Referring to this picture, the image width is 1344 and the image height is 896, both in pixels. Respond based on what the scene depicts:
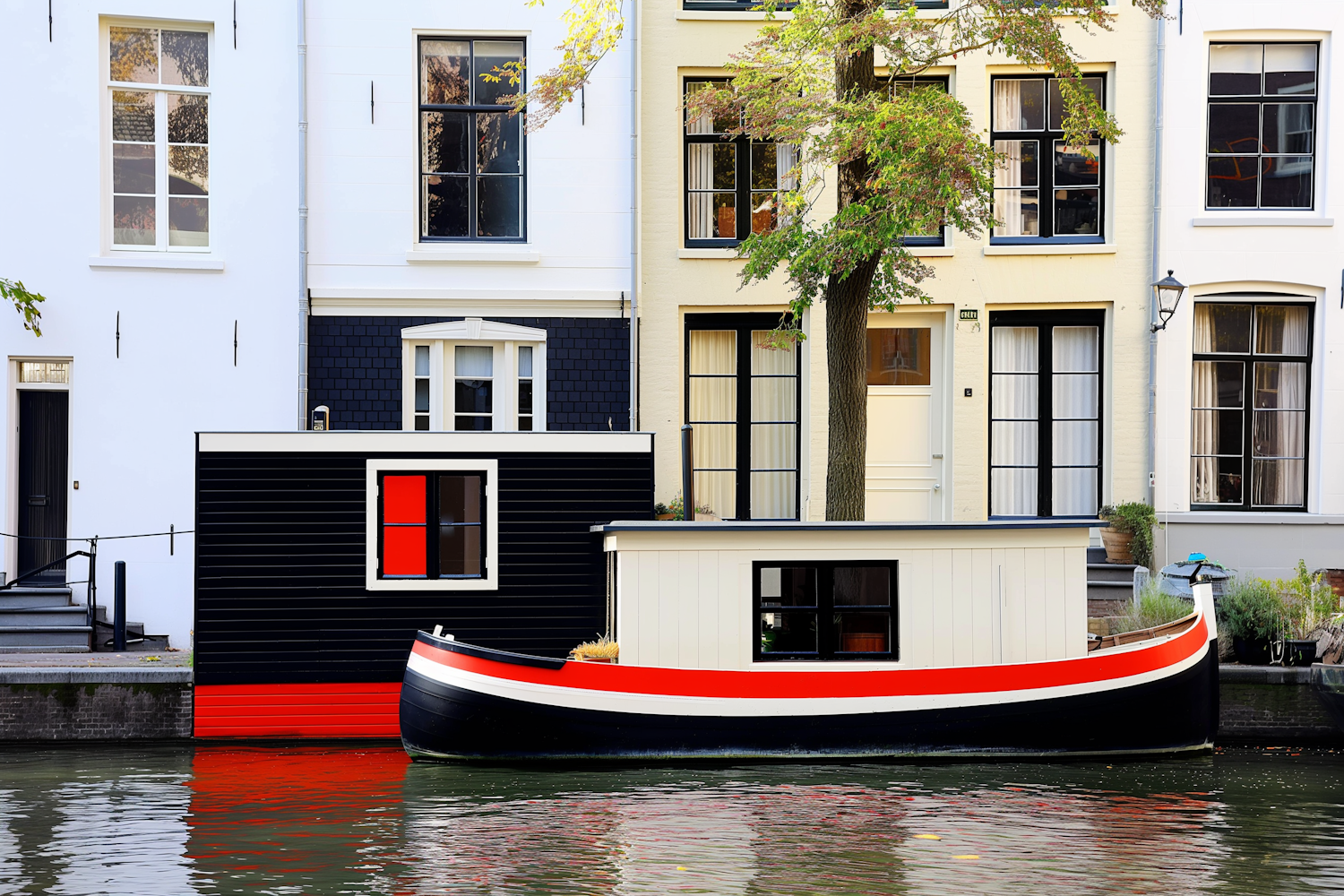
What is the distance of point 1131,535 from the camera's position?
14.6 metres

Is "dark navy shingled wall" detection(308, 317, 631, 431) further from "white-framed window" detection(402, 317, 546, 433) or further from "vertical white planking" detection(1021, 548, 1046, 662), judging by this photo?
"vertical white planking" detection(1021, 548, 1046, 662)

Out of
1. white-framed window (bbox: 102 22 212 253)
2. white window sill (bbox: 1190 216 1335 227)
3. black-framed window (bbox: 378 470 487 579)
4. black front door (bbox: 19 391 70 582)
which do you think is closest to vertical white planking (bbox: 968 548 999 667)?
black-framed window (bbox: 378 470 487 579)

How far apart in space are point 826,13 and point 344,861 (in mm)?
8563

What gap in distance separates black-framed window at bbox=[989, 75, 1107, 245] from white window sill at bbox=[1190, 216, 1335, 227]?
46.0 inches

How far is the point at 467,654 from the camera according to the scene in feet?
34.0

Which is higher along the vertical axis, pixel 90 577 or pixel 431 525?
pixel 431 525

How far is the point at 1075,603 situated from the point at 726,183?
712cm

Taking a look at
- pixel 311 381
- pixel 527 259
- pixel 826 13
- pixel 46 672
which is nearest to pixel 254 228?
pixel 311 381

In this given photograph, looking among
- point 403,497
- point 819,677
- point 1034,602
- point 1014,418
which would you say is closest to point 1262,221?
point 1014,418

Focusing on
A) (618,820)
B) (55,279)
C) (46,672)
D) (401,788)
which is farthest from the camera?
(55,279)

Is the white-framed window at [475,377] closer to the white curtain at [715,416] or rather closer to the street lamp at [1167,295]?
the white curtain at [715,416]

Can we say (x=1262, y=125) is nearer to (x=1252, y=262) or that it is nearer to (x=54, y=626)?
(x=1252, y=262)

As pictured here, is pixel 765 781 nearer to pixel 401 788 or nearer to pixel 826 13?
pixel 401 788

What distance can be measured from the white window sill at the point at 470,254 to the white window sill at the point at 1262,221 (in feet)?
25.1
